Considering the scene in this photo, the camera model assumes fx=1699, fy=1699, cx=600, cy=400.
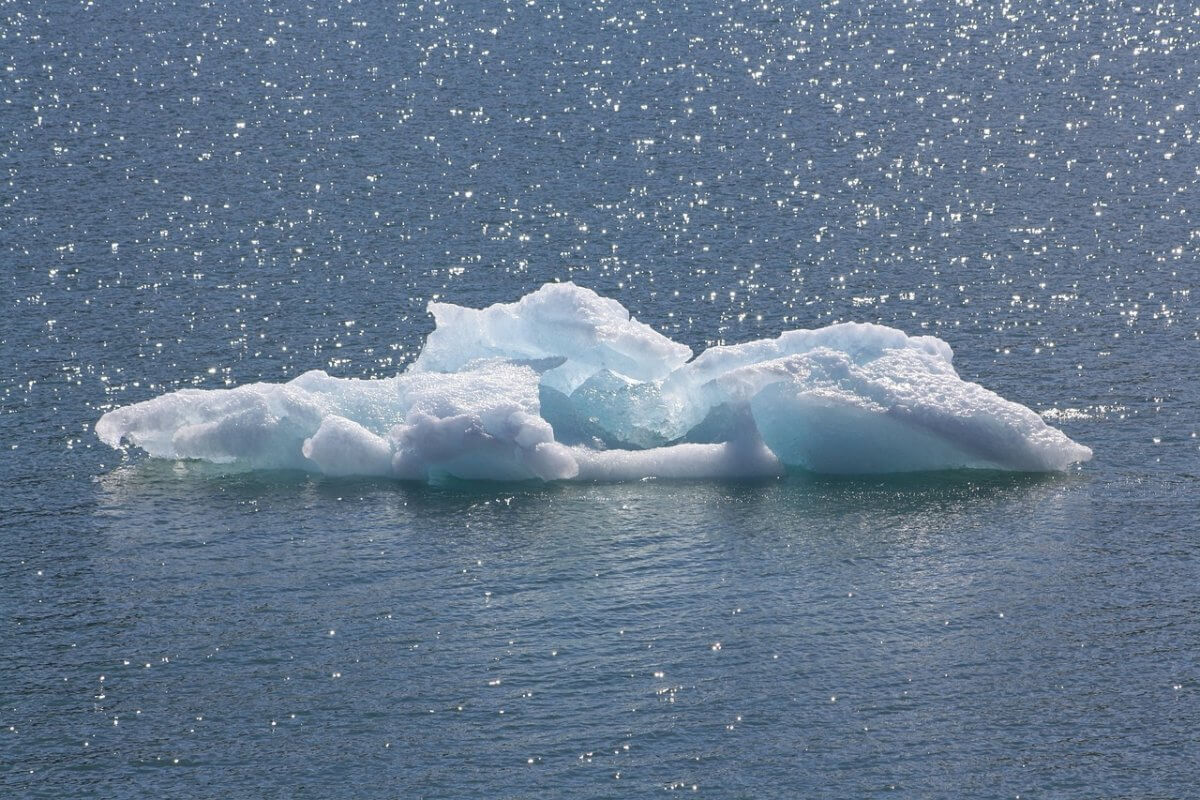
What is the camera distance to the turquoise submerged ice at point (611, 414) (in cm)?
3791

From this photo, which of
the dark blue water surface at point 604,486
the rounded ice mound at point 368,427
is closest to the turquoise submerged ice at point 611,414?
the rounded ice mound at point 368,427

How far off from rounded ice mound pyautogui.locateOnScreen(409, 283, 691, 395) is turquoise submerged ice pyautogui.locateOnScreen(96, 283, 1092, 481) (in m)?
0.05

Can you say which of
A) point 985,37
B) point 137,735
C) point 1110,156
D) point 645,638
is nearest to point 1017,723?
point 645,638

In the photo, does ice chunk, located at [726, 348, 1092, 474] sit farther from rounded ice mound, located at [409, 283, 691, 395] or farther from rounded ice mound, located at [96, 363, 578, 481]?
rounded ice mound, located at [96, 363, 578, 481]

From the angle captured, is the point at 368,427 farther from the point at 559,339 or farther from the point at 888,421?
the point at 888,421

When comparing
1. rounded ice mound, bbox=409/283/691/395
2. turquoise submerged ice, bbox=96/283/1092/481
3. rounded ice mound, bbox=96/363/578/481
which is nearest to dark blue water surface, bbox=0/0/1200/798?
rounded ice mound, bbox=96/363/578/481

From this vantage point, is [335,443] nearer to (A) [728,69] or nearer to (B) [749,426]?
(B) [749,426]

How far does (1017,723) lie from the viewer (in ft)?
92.7

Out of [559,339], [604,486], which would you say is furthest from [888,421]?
[559,339]

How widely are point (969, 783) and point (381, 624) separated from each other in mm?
11408

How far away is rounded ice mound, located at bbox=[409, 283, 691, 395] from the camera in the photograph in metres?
39.9

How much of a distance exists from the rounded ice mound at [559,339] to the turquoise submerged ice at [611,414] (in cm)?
5

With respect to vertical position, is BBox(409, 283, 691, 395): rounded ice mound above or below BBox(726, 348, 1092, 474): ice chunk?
above

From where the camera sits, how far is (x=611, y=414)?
4016 cm
